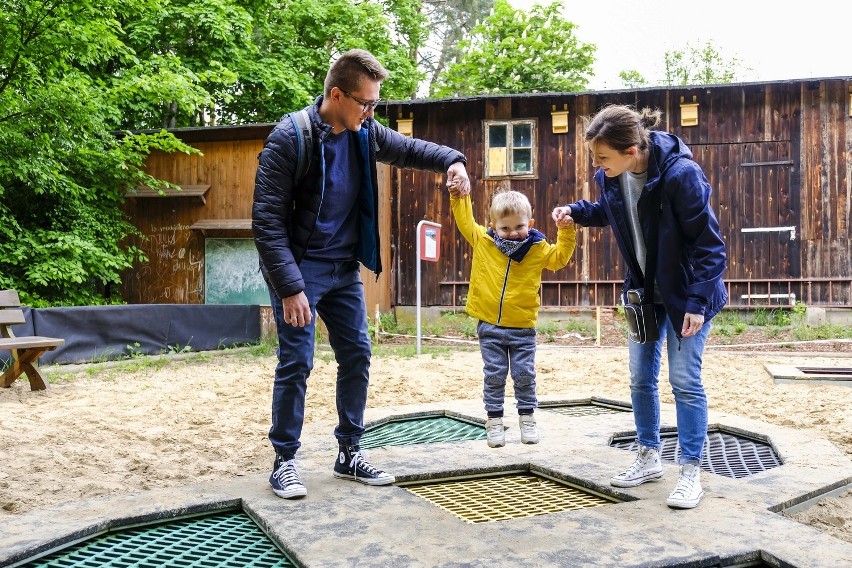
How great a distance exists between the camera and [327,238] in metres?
3.40

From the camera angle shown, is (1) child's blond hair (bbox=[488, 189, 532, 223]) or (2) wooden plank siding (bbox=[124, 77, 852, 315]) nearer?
(1) child's blond hair (bbox=[488, 189, 532, 223])

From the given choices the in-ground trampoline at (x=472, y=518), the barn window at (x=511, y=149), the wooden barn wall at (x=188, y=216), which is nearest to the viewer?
the in-ground trampoline at (x=472, y=518)

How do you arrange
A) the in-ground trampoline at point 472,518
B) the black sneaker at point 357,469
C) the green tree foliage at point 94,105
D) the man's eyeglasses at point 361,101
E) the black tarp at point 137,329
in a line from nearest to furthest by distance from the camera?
1. the in-ground trampoline at point 472,518
2. the man's eyeglasses at point 361,101
3. the black sneaker at point 357,469
4. the black tarp at point 137,329
5. the green tree foliage at point 94,105

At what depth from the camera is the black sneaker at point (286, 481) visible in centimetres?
321

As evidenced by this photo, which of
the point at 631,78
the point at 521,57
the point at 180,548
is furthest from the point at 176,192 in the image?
the point at 631,78

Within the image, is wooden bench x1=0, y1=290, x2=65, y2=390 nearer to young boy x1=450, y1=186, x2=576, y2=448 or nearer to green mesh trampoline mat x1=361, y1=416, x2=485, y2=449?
green mesh trampoline mat x1=361, y1=416, x2=485, y2=449

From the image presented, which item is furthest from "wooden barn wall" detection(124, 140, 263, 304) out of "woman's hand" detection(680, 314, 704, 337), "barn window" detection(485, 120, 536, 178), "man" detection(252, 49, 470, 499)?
"woman's hand" detection(680, 314, 704, 337)

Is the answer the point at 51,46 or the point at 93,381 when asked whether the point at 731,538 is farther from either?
the point at 51,46

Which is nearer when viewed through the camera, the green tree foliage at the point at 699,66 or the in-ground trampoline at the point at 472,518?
the in-ground trampoline at the point at 472,518

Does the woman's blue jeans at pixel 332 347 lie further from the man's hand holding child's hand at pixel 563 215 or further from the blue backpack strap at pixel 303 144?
the man's hand holding child's hand at pixel 563 215

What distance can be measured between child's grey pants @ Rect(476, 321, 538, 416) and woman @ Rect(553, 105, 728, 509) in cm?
91

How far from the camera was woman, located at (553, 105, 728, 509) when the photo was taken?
121 inches

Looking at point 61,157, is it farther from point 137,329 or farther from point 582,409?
point 582,409

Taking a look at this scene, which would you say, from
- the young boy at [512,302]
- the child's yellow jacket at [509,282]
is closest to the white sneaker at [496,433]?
the young boy at [512,302]
